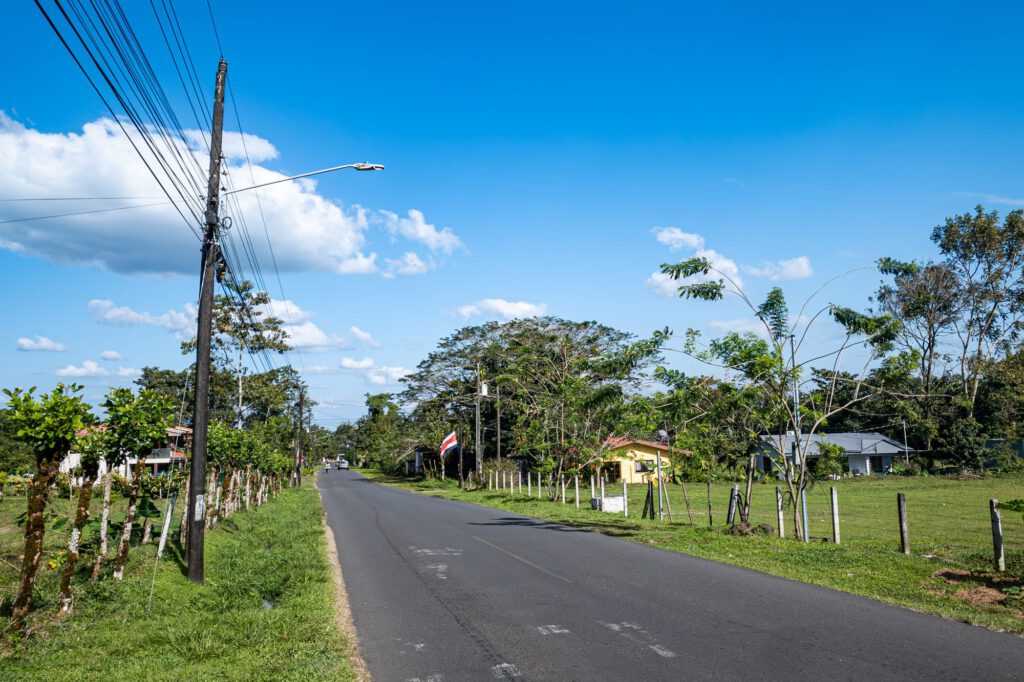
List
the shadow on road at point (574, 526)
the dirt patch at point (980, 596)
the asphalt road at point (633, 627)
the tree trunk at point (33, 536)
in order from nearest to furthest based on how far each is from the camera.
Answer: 1. the asphalt road at point (633, 627)
2. the tree trunk at point (33, 536)
3. the dirt patch at point (980, 596)
4. the shadow on road at point (574, 526)

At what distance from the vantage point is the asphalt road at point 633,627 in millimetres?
6992

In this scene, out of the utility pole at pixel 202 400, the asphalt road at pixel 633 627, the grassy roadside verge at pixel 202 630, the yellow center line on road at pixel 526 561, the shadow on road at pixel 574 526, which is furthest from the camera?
the shadow on road at pixel 574 526

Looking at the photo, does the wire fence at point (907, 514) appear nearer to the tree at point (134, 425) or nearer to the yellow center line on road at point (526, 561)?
the yellow center line on road at point (526, 561)

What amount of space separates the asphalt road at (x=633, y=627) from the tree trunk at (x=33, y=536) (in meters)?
3.77

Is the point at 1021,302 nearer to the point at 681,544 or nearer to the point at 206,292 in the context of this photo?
the point at 681,544

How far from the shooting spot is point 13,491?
38812 mm

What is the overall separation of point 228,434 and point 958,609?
1690 centimetres

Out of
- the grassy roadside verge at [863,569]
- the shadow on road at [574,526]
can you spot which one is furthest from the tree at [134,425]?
the shadow on road at [574,526]

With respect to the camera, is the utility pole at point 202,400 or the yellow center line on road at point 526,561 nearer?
the utility pole at point 202,400

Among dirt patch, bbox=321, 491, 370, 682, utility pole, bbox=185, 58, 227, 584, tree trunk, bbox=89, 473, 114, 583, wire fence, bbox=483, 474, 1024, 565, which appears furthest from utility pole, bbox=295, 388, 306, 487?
tree trunk, bbox=89, 473, 114, 583

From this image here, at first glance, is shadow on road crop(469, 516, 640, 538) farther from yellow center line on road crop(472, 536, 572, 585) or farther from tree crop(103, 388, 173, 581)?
tree crop(103, 388, 173, 581)

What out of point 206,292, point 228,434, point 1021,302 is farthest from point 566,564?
point 1021,302

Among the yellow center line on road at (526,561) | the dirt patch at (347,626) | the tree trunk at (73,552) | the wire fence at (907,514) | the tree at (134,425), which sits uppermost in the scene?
the tree at (134,425)

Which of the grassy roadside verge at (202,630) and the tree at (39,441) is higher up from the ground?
the tree at (39,441)
